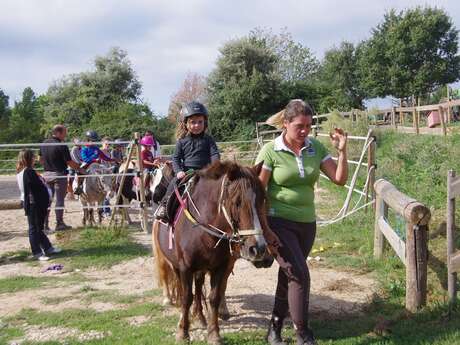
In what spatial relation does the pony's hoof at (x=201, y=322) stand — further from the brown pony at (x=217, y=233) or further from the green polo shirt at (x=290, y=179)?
the green polo shirt at (x=290, y=179)

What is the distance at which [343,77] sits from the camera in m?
39.2

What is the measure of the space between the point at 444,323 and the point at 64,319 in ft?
11.9

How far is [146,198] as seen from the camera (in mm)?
9320

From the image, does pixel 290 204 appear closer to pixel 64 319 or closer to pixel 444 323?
pixel 444 323

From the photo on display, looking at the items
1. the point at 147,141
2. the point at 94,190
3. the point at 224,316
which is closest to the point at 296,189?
A: the point at 224,316

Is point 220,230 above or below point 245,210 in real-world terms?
below

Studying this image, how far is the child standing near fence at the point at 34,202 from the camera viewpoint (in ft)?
23.1

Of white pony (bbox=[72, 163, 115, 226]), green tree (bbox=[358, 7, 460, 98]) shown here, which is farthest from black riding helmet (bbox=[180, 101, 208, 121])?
green tree (bbox=[358, 7, 460, 98])

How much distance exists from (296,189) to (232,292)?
2.36m

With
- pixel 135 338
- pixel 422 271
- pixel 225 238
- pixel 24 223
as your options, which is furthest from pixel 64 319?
pixel 24 223

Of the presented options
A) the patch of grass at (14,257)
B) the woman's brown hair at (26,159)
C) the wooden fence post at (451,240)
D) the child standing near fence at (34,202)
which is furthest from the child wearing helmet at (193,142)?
the patch of grass at (14,257)

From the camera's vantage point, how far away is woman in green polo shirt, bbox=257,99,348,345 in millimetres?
3324

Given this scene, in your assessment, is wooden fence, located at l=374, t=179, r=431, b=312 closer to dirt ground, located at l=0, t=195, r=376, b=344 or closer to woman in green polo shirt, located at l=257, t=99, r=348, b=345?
dirt ground, located at l=0, t=195, r=376, b=344

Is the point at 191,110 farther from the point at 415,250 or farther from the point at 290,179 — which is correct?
the point at 415,250
